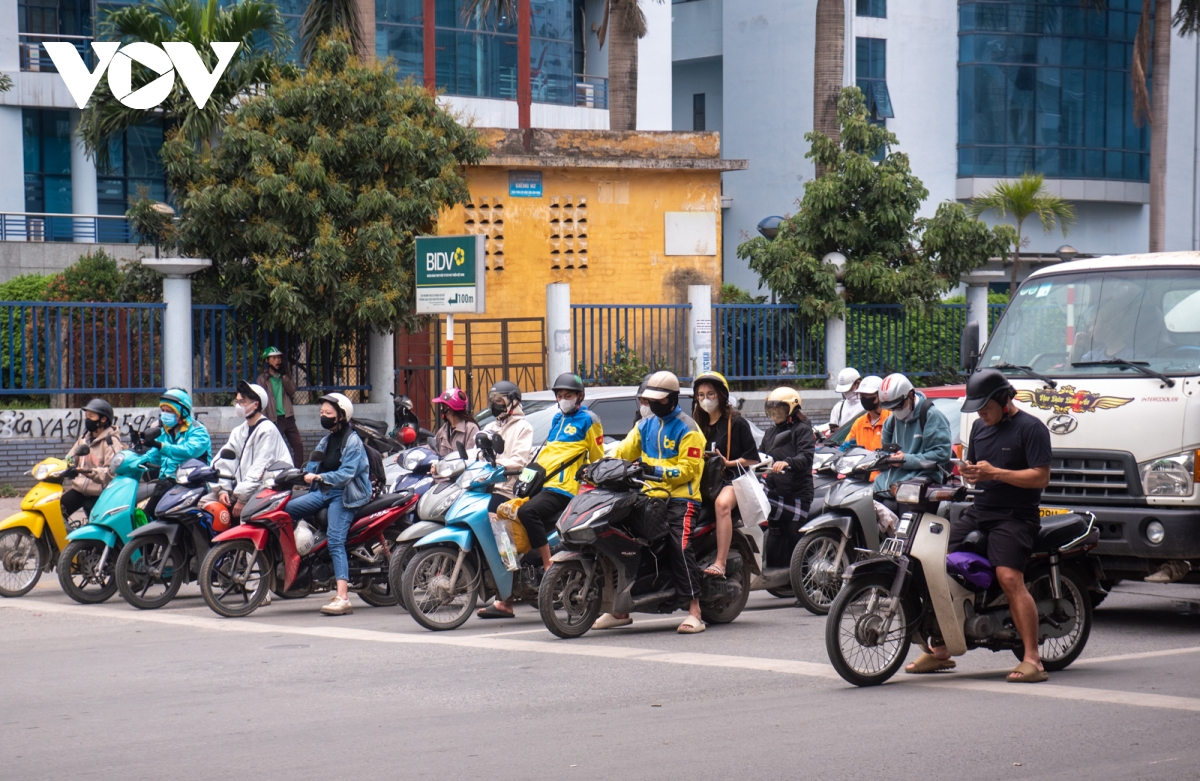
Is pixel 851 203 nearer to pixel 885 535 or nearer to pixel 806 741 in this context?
pixel 885 535

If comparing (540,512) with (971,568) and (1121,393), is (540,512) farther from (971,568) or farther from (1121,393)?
(1121,393)

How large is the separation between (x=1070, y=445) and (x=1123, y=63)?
37.4 m

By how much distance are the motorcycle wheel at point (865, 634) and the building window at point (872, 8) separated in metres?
36.0

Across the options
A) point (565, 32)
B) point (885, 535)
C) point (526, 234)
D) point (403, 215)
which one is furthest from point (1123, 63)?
point (885, 535)

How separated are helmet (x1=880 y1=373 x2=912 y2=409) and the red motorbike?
3.86 meters

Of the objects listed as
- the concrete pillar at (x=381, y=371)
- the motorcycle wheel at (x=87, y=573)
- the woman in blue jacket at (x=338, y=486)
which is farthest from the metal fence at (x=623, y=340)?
the motorcycle wheel at (x=87, y=573)

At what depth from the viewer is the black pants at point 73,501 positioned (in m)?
12.1

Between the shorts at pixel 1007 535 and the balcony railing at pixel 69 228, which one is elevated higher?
the balcony railing at pixel 69 228

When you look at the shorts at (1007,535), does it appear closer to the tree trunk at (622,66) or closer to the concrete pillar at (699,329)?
the concrete pillar at (699,329)

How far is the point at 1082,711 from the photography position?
7090 mm

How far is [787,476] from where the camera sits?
11164 mm

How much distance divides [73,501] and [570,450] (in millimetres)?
4654

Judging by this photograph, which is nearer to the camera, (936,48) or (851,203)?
(851,203)

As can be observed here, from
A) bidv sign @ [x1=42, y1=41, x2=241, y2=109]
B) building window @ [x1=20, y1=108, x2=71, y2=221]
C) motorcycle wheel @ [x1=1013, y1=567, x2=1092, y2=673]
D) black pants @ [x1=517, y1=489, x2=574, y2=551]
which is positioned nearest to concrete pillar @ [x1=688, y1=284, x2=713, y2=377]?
bidv sign @ [x1=42, y1=41, x2=241, y2=109]
